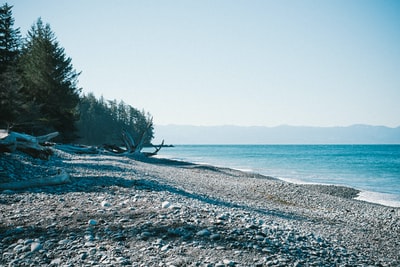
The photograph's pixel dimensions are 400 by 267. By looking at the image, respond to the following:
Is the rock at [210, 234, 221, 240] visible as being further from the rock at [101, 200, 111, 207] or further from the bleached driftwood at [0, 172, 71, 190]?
the bleached driftwood at [0, 172, 71, 190]

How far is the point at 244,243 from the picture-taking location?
4.50 metres

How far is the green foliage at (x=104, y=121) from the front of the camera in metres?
77.7

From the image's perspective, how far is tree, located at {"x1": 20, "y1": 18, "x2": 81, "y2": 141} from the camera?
97.8 ft

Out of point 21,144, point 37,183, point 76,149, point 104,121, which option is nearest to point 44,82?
point 76,149

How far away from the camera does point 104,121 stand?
8594cm

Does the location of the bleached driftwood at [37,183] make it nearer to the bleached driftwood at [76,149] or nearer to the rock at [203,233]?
the rock at [203,233]

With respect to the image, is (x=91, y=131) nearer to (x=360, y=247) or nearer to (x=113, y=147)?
(x=113, y=147)

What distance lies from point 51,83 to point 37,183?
26873 millimetres

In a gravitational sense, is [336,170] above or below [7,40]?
below

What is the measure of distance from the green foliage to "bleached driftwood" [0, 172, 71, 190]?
185 ft

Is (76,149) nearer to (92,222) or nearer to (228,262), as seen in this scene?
(92,222)

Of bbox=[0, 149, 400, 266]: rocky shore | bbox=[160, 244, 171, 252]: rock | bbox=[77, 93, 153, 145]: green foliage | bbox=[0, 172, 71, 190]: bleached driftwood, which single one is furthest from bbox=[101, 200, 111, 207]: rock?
bbox=[77, 93, 153, 145]: green foliage

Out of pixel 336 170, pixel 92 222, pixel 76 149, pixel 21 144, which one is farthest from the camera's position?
pixel 336 170

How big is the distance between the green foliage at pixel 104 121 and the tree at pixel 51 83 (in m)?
32.5
